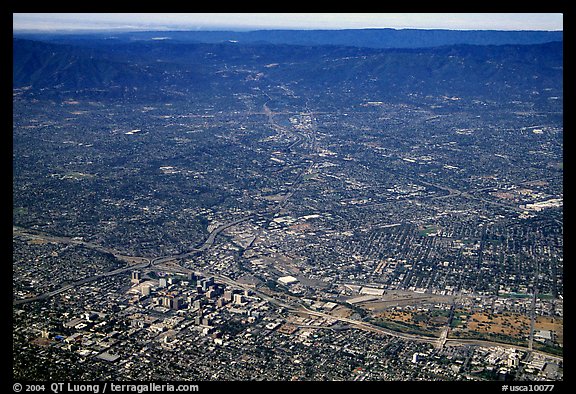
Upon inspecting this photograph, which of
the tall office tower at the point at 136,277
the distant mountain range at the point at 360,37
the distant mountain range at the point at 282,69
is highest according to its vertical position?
the distant mountain range at the point at 360,37

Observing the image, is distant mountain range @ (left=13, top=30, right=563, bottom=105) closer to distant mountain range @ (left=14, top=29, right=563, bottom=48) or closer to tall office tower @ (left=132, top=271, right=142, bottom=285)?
distant mountain range @ (left=14, top=29, right=563, bottom=48)

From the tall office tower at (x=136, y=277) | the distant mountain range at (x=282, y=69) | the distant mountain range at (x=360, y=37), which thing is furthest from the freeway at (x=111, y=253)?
the distant mountain range at (x=360, y=37)

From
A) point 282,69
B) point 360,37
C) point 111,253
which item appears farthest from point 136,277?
point 360,37

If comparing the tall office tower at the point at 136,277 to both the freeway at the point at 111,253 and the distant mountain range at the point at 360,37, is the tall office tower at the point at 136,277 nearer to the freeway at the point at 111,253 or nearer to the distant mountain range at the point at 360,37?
the freeway at the point at 111,253

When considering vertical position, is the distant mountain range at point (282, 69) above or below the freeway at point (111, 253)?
above

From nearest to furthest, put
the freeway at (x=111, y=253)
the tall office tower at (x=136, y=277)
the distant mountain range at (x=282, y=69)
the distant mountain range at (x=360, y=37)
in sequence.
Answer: the freeway at (x=111, y=253), the tall office tower at (x=136, y=277), the distant mountain range at (x=282, y=69), the distant mountain range at (x=360, y=37)

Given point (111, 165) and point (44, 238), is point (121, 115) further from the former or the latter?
point (44, 238)

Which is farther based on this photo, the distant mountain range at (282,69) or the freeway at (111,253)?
the distant mountain range at (282,69)

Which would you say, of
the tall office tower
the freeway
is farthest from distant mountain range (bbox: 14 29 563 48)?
the tall office tower
